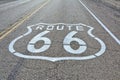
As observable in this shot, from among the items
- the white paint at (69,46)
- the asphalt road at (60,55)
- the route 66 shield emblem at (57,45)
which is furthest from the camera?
the white paint at (69,46)

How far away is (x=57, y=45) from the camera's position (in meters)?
7.77

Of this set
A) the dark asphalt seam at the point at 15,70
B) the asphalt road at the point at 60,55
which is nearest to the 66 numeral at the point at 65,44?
the asphalt road at the point at 60,55

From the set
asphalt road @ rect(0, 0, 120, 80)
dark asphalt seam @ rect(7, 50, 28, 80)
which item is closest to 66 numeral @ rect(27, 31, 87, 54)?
asphalt road @ rect(0, 0, 120, 80)

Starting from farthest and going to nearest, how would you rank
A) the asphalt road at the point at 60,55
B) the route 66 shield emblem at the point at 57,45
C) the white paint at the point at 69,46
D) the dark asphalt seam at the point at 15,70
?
the white paint at the point at 69,46
the route 66 shield emblem at the point at 57,45
the asphalt road at the point at 60,55
the dark asphalt seam at the point at 15,70

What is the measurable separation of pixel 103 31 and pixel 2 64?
5.18 meters

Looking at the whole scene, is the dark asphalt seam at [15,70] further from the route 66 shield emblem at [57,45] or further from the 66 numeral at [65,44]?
the 66 numeral at [65,44]

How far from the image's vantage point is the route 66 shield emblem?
6.75 m

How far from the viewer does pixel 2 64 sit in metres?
6.04

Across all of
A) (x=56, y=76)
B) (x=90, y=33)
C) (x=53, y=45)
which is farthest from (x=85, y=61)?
(x=90, y=33)

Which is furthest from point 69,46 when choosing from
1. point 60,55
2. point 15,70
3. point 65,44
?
point 15,70

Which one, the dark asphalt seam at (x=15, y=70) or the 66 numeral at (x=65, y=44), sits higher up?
the dark asphalt seam at (x=15, y=70)

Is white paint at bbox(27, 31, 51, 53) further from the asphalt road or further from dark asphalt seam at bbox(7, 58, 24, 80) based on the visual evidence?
dark asphalt seam at bbox(7, 58, 24, 80)

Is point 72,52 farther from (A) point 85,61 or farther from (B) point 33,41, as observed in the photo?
Answer: (B) point 33,41

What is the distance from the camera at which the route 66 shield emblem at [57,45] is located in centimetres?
675
